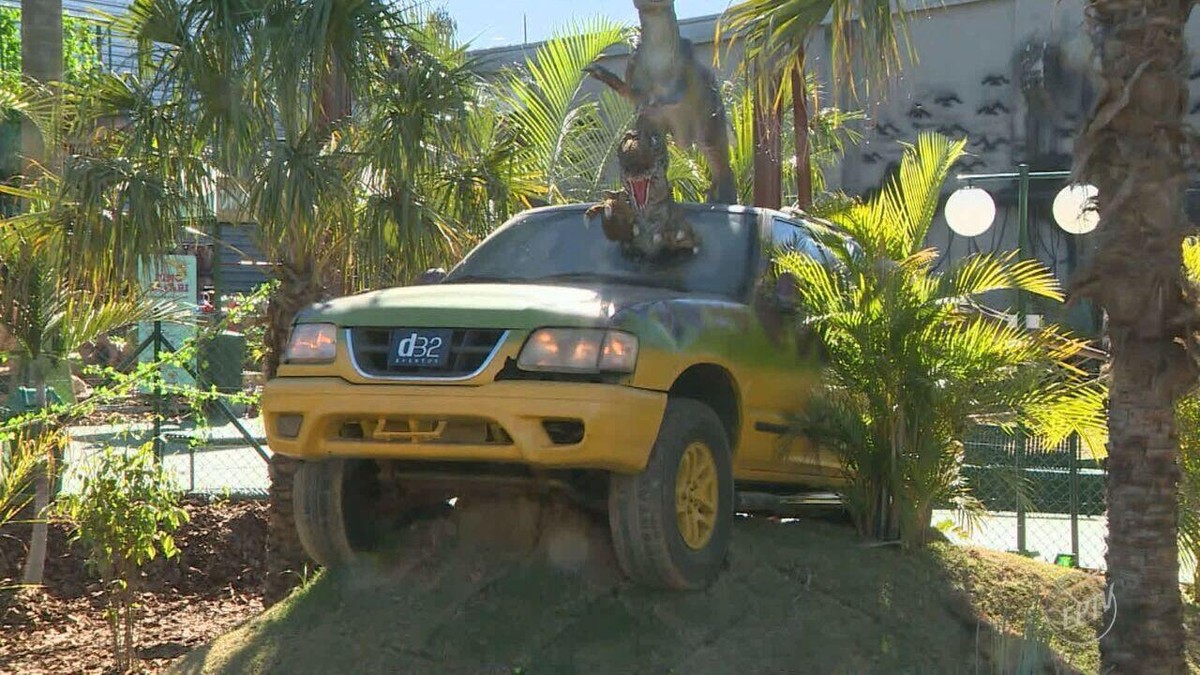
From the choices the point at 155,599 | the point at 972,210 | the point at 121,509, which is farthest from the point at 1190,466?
the point at 155,599

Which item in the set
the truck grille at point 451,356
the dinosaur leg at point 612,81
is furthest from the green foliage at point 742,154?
the truck grille at point 451,356

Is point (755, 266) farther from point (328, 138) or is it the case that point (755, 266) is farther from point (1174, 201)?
point (328, 138)

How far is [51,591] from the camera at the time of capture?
9.91 meters

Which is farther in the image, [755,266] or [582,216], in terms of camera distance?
[582,216]

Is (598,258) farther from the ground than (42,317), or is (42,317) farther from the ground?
(598,258)

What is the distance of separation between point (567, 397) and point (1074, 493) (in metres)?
6.57

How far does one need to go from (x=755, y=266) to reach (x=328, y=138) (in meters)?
3.40

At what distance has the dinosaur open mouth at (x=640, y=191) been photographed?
667cm

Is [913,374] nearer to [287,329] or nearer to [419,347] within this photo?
[419,347]

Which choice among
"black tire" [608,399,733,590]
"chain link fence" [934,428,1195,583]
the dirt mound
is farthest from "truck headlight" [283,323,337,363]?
"chain link fence" [934,428,1195,583]

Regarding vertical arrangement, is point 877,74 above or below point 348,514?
above

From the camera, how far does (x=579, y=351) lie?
553cm

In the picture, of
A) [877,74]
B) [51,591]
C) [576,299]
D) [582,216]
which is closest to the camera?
[576,299]

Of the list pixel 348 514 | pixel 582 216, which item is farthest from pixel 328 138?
pixel 348 514
